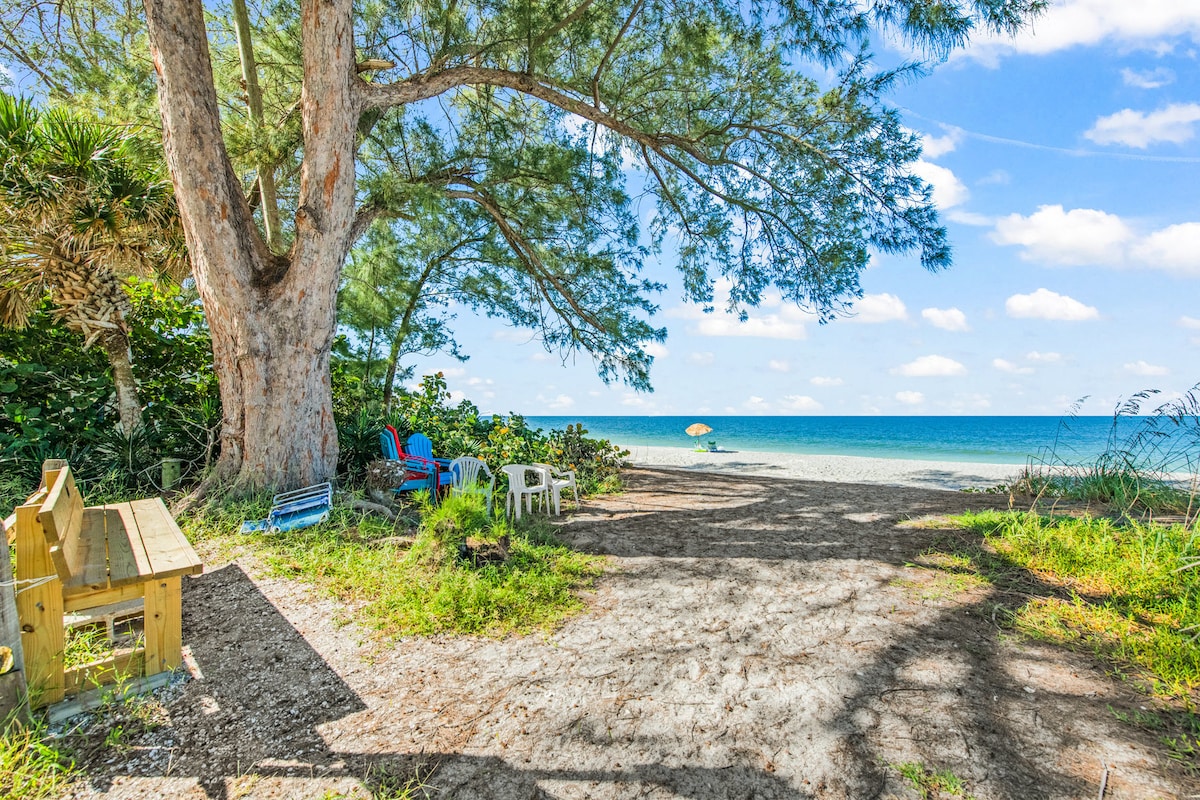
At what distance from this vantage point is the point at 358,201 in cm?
771

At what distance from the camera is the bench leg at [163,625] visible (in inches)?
101

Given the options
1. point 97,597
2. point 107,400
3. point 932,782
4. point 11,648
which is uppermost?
point 107,400

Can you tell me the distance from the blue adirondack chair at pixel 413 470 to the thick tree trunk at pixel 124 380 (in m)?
2.58

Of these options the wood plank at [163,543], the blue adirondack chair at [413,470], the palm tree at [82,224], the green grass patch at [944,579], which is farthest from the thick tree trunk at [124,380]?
the green grass patch at [944,579]

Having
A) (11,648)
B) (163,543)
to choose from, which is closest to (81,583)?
(11,648)

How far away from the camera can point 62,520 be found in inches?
96.5

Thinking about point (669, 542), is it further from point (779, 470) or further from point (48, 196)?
point (779, 470)

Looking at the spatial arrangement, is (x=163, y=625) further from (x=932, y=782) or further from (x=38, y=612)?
(x=932, y=782)

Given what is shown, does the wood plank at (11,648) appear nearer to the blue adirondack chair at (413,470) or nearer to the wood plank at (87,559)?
the wood plank at (87,559)

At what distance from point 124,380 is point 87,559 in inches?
170

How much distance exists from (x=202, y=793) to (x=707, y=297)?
24.0ft

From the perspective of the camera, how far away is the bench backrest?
2266mm

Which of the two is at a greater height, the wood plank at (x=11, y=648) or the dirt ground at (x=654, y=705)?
the wood plank at (x=11, y=648)

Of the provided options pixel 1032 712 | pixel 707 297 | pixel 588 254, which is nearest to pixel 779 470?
pixel 707 297
